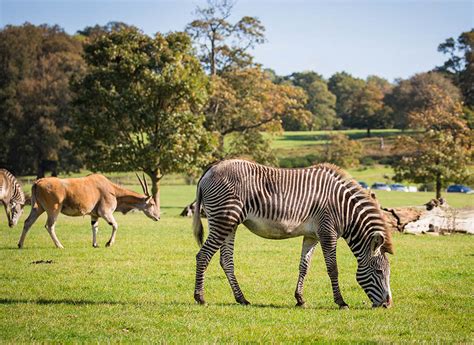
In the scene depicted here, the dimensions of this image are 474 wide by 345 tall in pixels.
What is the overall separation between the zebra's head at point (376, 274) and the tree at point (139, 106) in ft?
89.2

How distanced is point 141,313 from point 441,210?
20.1 metres

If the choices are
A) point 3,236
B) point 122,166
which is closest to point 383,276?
point 3,236

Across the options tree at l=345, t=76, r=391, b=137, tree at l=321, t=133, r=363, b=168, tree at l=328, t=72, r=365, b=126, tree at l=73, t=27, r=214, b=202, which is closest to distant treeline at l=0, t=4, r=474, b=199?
tree at l=73, t=27, r=214, b=202

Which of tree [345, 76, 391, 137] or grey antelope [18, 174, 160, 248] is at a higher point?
tree [345, 76, 391, 137]

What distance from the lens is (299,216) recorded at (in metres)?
11.6

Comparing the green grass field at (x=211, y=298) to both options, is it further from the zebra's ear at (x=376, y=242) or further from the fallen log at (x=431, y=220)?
the fallen log at (x=431, y=220)

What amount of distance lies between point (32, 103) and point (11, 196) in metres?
35.8

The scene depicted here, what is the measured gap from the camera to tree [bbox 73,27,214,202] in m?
37.9

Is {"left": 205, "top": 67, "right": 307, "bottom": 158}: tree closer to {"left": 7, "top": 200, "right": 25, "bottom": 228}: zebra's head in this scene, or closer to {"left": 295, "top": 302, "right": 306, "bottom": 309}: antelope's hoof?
{"left": 7, "top": 200, "right": 25, "bottom": 228}: zebra's head

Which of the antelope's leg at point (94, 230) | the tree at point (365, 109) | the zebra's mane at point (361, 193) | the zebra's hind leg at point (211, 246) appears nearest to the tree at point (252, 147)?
the antelope's leg at point (94, 230)

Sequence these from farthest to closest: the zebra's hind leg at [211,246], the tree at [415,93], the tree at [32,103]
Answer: the tree at [415,93] < the tree at [32,103] < the zebra's hind leg at [211,246]

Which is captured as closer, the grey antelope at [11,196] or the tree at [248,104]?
the grey antelope at [11,196]

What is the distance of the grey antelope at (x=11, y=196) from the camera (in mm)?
26750

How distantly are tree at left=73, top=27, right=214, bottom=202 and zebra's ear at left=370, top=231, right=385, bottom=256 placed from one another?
2724 cm
